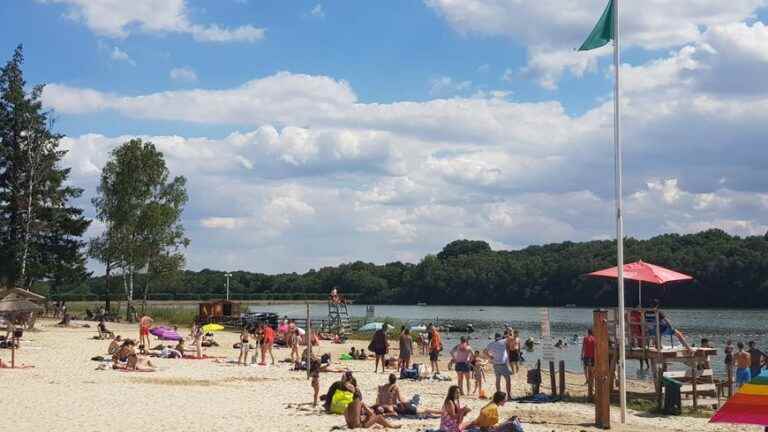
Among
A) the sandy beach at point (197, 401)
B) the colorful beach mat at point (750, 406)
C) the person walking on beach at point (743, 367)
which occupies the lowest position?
the sandy beach at point (197, 401)

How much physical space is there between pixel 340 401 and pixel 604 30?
29.7 ft

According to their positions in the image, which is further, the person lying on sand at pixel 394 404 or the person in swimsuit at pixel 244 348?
the person in swimsuit at pixel 244 348

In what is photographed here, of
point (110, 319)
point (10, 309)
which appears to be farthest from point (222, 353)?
point (110, 319)

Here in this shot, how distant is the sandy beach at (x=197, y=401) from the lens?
15078mm

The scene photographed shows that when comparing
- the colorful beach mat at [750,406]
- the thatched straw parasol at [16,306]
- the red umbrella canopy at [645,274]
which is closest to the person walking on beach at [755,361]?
the red umbrella canopy at [645,274]

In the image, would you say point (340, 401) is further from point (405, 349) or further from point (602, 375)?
point (405, 349)

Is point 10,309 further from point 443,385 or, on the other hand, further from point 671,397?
point 671,397

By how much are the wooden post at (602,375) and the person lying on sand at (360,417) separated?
3.83 metres

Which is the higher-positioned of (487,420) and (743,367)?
(743,367)

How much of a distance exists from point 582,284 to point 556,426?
11452 cm

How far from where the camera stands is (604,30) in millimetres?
16062

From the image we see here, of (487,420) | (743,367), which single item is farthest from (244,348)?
(743,367)

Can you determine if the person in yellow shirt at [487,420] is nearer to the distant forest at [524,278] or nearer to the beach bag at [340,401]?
the beach bag at [340,401]

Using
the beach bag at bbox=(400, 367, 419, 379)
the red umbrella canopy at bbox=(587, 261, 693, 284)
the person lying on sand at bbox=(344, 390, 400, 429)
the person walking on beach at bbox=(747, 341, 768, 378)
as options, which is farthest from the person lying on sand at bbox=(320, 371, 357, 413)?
the person walking on beach at bbox=(747, 341, 768, 378)
